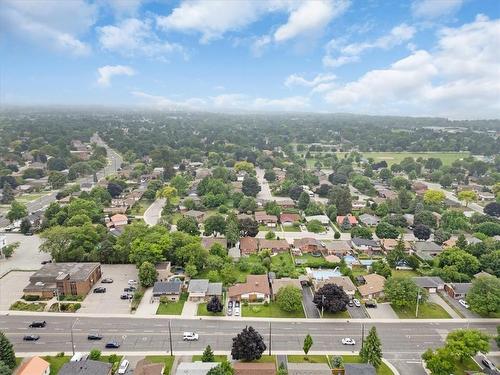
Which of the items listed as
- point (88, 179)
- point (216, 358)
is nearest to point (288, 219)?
point (216, 358)

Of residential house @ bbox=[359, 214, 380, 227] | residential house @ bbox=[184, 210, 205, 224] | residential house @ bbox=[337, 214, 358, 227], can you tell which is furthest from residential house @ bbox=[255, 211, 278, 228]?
residential house @ bbox=[359, 214, 380, 227]

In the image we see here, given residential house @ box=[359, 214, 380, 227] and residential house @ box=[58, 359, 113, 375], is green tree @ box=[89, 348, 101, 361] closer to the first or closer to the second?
residential house @ box=[58, 359, 113, 375]

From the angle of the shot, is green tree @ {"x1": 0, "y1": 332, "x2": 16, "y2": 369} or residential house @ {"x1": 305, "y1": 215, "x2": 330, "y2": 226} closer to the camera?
green tree @ {"x1": 0, "y1": 332, "x2": 16, "y2": 369}

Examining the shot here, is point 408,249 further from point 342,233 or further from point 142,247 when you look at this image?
point 142,247

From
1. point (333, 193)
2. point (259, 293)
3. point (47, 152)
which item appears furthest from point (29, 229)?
point (47, 152)

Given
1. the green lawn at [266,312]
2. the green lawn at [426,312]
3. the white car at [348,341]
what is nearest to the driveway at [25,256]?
the green lawn at [266,312]

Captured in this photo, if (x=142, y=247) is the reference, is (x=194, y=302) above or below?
below
